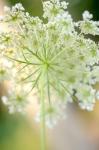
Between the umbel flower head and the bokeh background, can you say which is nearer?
the umbel flower head

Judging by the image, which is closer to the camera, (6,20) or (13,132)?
(6,20)

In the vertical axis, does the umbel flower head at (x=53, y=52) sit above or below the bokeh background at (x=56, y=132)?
below

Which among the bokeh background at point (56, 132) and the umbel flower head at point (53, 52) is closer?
the umbel flower head at point (53, 52)

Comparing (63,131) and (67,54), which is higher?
(63,131)

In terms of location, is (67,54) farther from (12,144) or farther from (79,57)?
(12,144)

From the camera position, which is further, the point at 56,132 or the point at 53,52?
the point at 56,132

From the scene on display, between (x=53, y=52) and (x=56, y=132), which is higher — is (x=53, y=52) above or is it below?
below

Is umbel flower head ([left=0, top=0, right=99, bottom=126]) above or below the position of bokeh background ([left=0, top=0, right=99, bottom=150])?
below

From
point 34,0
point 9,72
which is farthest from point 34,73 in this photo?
point 34,0
